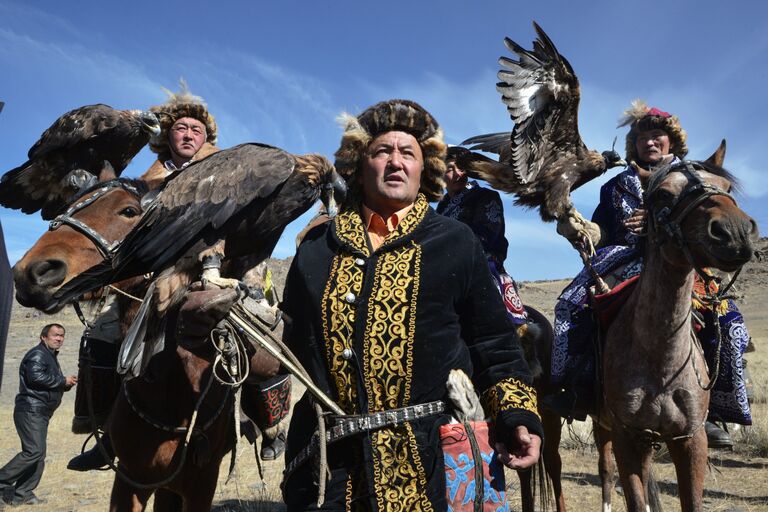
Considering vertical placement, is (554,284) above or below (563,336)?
above

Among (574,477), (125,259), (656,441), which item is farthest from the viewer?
(574,477)

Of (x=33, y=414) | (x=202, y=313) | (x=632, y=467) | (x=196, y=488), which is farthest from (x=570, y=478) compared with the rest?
(x=33, y=414)

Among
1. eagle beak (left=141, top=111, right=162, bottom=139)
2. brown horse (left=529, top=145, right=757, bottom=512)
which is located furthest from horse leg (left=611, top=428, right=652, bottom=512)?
eagle beak (left=141, top=111, right=162, bottom=139)

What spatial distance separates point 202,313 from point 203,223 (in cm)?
104

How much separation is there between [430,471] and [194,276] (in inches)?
67.7

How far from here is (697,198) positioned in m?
3.74

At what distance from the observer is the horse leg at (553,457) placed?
562cm

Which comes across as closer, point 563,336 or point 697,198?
point 697,198

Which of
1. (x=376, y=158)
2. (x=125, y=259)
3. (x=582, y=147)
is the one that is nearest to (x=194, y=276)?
(x=125, y=259)

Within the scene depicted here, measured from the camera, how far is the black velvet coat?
2.13m

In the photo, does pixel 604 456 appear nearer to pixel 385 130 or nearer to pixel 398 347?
pixel 398 347

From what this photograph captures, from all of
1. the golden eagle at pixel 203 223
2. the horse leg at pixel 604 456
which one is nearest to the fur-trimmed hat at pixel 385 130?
the golden eagle at pixel 203 223

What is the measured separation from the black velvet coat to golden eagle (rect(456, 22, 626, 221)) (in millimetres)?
2798

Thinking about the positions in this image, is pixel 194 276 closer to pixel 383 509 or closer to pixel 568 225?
pixel 383 509
